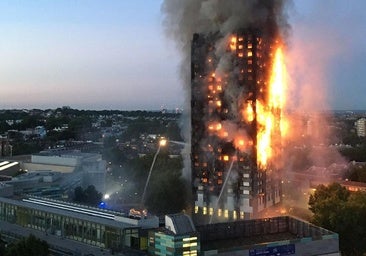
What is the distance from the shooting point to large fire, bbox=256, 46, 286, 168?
4862 centimetres

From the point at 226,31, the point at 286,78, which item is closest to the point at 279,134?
the point at 286,78

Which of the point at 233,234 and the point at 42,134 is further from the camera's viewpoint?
the point at 42,134

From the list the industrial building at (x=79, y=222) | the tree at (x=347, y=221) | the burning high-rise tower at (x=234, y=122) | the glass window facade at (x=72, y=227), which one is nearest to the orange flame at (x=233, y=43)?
the burning high-rise tower at (x=234, y=122)

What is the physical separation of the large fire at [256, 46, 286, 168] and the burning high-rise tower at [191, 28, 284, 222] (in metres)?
0.09

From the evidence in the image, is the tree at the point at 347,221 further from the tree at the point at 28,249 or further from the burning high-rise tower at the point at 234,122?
the tree at the point at 28,249

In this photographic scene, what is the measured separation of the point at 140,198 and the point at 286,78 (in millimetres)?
19868

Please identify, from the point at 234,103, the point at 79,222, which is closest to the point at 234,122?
the point at 234,103

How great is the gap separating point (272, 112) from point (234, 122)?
4.39 metres

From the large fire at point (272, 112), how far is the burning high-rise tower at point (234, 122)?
9cm

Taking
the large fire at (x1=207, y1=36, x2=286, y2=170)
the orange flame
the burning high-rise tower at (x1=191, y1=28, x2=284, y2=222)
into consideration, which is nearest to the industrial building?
the burning high-rise tower at (x1=191, y1=28, x2=284, y2=222)

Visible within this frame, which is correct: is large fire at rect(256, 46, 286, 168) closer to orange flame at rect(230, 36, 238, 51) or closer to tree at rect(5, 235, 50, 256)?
orange flame at rect(230, 36, 238, 51)

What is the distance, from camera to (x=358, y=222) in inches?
1581

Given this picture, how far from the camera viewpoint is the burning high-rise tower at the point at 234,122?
47.9m

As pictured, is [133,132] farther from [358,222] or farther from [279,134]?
[358,222]
